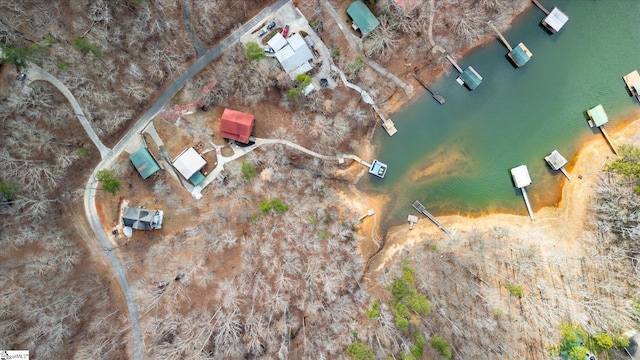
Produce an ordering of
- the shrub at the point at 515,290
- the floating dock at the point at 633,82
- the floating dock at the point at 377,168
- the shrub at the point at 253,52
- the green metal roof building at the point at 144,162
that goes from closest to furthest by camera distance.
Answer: the green metal roof building at the point at 144,162, the shrub at the point at 253,52, the shrub at the point at 515,290, the floating dock at the point at 633,82, the floating dock at the point at 377,168

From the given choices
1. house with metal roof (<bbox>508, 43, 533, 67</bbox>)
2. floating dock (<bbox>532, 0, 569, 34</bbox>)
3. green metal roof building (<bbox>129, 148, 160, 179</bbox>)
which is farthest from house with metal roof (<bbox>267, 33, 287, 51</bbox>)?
floating dock (<bbox>532, 0, 569, 34</bbox>)

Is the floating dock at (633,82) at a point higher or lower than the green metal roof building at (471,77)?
lower

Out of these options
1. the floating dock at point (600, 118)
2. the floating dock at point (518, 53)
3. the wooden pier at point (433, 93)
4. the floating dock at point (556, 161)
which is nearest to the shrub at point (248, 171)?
the wooden pier at point (433, 93)

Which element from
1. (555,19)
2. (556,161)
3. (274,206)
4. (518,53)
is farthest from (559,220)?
(274,206)

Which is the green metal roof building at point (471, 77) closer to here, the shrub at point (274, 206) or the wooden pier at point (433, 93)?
the wooden pier at point (433, 93)

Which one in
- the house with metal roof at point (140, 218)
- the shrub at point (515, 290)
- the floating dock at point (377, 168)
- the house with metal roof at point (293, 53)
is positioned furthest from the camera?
the floating dock at point (377, 168)

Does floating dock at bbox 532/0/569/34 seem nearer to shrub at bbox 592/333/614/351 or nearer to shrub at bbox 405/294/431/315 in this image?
shrub at bbox 592/333/614/351
